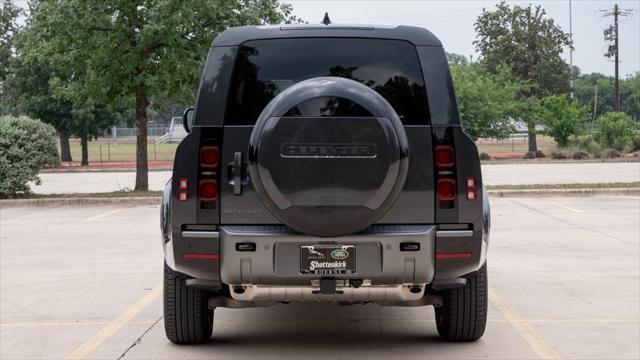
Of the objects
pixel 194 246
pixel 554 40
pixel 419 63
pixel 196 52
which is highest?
pixel 554 40

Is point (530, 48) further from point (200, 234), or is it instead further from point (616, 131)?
point (200, 234)

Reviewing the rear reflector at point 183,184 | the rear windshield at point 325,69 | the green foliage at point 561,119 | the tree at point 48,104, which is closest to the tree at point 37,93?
the tree at point 48,104

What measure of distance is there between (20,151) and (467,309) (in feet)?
58.4

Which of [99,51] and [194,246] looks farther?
[99,51]

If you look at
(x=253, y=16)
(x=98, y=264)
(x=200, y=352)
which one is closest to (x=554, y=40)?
(x=253, y=16)

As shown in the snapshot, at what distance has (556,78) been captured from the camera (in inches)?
2482

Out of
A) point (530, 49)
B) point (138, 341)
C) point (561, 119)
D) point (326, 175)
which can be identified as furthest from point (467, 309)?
point (530, 49)

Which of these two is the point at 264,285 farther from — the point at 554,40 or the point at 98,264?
the point at 554,40

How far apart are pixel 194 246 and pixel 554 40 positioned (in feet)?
→ 198

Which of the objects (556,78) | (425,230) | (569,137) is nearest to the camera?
(425,230)

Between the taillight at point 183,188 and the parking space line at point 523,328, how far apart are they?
2543 mm

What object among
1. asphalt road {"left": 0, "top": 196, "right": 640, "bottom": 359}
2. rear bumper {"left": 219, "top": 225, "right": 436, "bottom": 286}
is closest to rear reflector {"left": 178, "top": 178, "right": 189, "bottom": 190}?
rear bumper {"left": 219, "top": 225, "right": 436, "bottom": 286}

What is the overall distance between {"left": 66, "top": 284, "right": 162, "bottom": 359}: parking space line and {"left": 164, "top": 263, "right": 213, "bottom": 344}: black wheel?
0.58 m

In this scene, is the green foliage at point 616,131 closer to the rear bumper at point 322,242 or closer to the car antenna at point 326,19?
the car antenna at point 326,19
